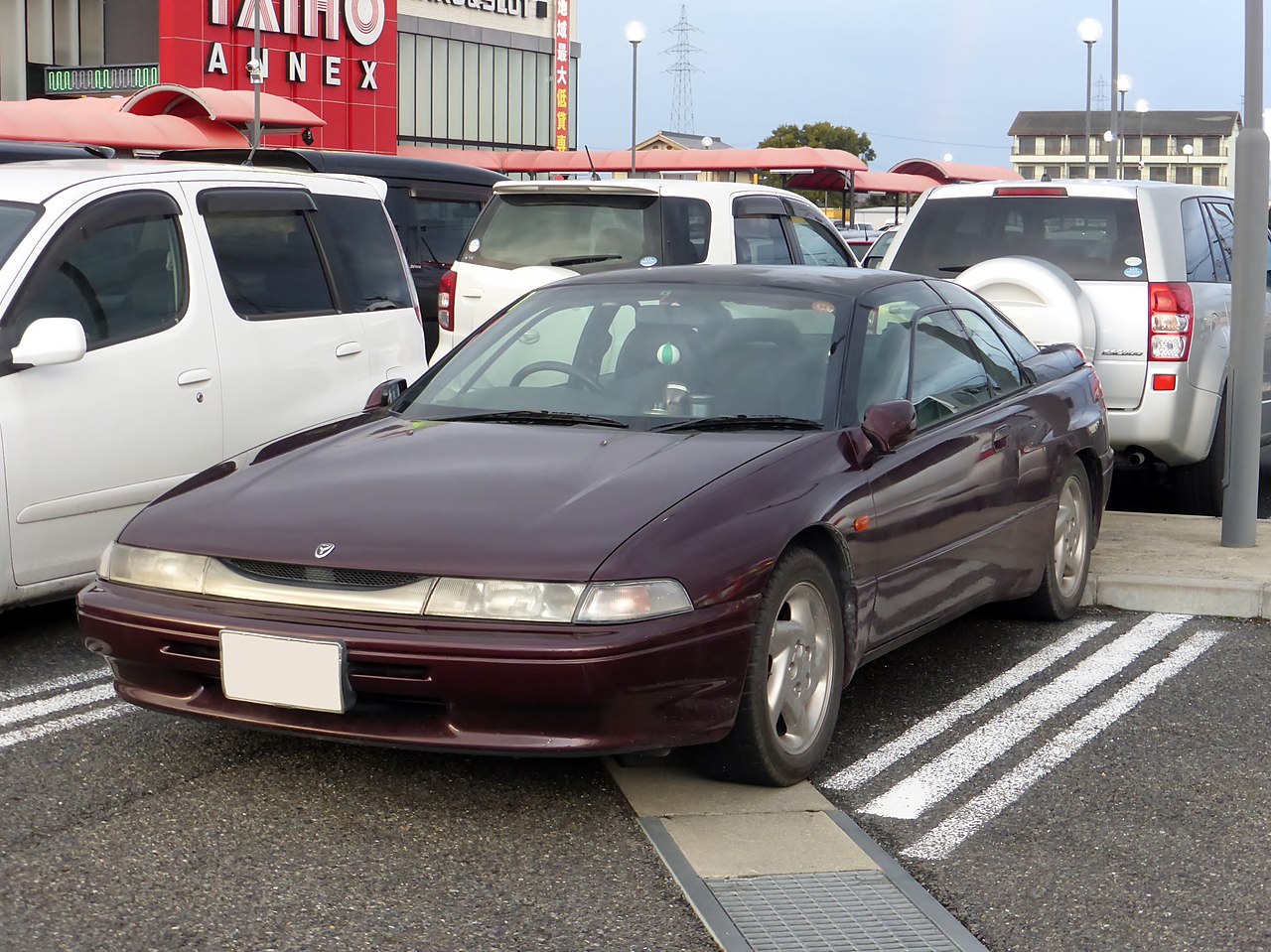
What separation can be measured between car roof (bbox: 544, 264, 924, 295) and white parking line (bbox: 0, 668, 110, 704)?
2076 millimetres

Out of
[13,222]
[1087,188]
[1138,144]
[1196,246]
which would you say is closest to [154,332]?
[13,222]

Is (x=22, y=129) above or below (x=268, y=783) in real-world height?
above

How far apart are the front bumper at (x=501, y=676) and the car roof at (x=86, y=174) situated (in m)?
2.70

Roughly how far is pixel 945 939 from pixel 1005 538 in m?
2.55

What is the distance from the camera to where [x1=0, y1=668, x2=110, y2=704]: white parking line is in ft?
18.2

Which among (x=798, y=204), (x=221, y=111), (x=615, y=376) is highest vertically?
(x=221, y=111)

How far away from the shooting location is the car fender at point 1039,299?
8.30 metres

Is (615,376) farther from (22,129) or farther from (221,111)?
(221,111)

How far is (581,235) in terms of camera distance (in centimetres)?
1047

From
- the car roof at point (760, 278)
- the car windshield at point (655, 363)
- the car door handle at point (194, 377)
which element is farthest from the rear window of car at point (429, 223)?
the car windshield at point (655, 363)

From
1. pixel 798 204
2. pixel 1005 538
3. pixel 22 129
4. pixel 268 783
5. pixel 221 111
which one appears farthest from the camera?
pixel 221 111

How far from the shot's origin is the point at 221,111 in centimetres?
3055

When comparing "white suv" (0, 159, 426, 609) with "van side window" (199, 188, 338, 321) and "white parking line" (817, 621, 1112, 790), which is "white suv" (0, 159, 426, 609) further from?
"white parking line" (817, 621, 1112, 790)

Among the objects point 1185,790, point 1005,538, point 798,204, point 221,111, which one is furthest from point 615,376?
point 221,111
